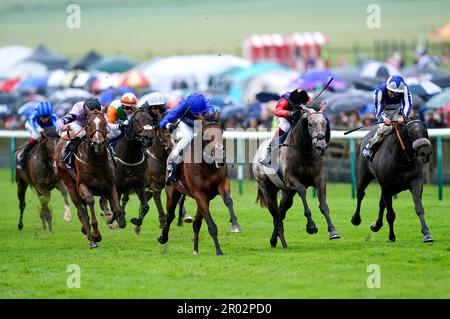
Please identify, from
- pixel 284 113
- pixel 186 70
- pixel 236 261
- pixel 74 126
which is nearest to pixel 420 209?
pixel 284 113

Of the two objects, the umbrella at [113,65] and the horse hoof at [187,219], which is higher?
the umbrella at [113,65]

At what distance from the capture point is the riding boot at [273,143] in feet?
39.4

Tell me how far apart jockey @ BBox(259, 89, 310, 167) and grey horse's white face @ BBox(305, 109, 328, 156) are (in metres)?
0.34

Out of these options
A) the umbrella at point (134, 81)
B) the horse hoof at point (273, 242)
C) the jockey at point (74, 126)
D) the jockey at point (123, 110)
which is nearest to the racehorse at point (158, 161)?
the jockey at point (123, 110)

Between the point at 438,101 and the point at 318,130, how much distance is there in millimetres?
10029

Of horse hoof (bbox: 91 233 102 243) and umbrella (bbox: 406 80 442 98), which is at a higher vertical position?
umbrella (bbox: 406 80 442 98)

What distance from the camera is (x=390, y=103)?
40.1 ft

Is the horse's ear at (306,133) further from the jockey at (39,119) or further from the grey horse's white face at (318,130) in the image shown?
the jockey at (39,119)

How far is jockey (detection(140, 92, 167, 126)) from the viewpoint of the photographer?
1313 cm

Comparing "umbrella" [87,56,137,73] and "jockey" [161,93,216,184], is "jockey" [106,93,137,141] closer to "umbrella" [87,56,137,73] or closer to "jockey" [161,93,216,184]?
"jockey" [161,93,216,184]

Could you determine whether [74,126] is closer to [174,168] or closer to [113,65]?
[174,168]

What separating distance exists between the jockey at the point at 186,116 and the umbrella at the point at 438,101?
32.6ft

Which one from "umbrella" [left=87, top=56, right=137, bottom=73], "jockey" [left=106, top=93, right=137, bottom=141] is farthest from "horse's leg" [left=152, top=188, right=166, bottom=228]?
"umbrella" [left=87, top=56, right=137, bottom=73]

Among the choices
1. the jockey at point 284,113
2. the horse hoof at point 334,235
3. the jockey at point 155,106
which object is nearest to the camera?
the horse hoof at point 334,235
